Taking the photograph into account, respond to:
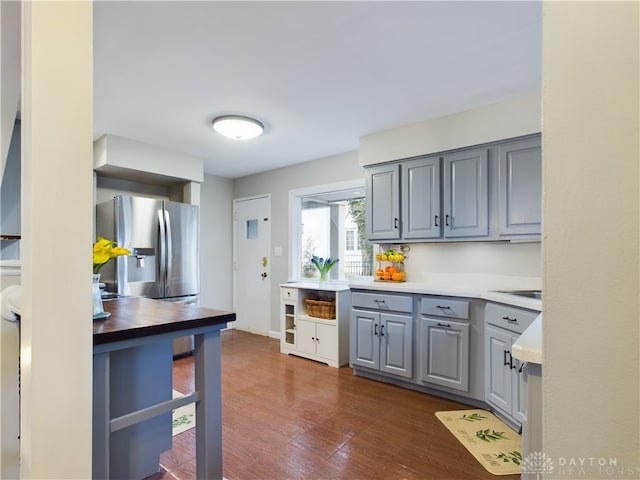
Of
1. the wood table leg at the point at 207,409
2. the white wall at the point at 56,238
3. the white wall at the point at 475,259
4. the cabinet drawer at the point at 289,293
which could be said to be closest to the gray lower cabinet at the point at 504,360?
the white wall at the point at 475,259

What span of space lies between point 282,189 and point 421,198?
2229 mm

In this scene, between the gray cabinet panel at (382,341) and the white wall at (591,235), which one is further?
the gray cabinet panel at (382,341)

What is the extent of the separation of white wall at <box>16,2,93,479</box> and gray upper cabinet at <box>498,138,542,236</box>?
9.05 feet

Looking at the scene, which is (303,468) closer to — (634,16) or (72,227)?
(72,227)

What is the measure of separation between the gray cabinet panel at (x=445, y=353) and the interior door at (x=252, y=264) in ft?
8.47

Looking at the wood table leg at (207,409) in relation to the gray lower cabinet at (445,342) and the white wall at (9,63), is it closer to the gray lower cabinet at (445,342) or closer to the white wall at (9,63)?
the white wall at (9,63)

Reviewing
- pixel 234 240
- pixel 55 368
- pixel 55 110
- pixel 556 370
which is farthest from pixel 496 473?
pixel 234 240

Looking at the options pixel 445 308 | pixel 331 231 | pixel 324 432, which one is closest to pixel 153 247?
pixel 331 231

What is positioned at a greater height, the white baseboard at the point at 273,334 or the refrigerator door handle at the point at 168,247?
the refrigerator door handle at the point at 168,247

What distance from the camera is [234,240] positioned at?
536cm

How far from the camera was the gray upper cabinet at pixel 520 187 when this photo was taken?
2.53 m

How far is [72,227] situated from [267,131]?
2.67m

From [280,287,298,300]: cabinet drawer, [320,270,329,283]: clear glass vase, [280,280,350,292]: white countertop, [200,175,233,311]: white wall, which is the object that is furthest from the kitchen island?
[200,175,233,311]: white wall

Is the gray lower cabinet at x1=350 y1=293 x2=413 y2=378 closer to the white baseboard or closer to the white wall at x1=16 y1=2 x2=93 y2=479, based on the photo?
the white baseboard
